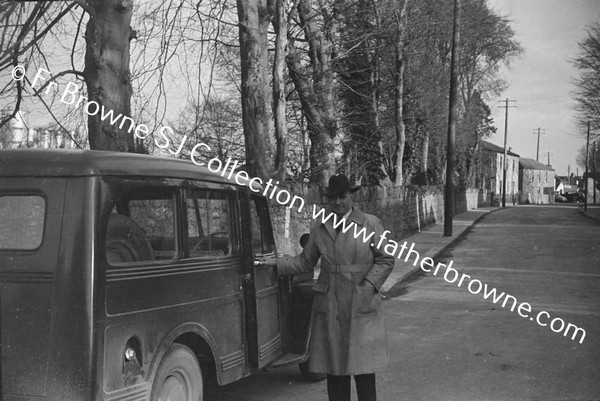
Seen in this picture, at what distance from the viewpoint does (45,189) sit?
148 inches

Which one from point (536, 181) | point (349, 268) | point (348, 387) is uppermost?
point (536, 181)

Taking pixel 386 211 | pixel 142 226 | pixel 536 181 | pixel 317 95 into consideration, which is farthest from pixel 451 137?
pixel 536 181

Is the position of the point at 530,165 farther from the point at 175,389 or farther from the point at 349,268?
the point at 175,389

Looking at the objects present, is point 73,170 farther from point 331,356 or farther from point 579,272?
point 579,272

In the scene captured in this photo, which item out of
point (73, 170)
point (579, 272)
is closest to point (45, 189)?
point (73, 170)

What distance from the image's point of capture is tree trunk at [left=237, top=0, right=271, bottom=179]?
11.9 meters

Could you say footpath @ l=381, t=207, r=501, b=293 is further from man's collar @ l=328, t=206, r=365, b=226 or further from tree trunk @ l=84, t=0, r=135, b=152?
man's collar @ l=328, t=206, r=365, b=226

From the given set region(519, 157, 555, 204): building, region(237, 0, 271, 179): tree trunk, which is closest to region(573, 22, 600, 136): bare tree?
region(237, 0, 271, 179): tree trunk

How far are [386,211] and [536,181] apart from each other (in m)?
121

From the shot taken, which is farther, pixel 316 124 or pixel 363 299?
pixel 316 124

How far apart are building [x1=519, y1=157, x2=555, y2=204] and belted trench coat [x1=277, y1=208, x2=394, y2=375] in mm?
120408

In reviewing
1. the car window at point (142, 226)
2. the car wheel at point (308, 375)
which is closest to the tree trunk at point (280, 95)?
the car wheel at point (308, 375)

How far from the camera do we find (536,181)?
13300 centimetres

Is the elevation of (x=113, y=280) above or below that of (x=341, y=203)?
below
